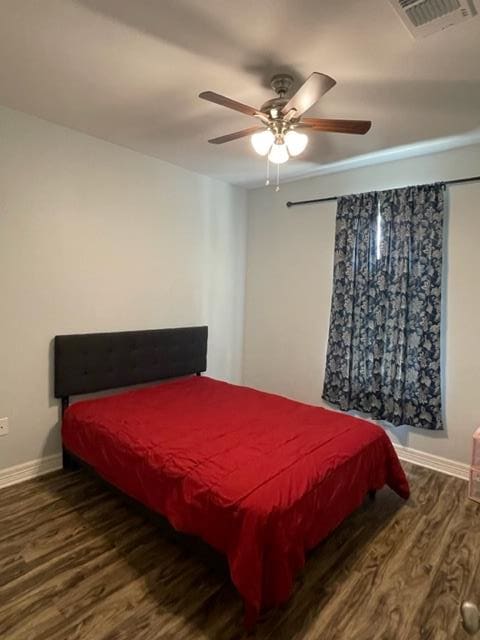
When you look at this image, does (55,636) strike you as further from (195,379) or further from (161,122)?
(161,122)

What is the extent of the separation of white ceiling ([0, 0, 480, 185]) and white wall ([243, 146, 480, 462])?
0.58 meters

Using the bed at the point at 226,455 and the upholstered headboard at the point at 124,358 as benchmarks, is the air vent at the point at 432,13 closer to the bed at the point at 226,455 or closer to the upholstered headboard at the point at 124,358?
the bed at the point at 226,455

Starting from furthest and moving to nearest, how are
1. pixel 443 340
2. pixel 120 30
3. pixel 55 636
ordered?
pixel 443 340 < pixel 120 30 < pixel 55 636

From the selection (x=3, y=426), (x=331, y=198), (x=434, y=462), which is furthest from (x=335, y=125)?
(x=3, y=426)

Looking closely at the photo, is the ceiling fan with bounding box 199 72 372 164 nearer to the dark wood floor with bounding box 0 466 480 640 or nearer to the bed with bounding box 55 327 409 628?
the bed with bounding box 55 327 409 628

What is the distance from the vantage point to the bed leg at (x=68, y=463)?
2.93m

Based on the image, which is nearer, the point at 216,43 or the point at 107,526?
the point at 216,43

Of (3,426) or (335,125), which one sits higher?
(335,125)

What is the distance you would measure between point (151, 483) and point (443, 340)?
2519 mm

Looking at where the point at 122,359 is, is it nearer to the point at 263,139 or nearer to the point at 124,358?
the point at 124,358

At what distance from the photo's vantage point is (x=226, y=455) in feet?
6.72

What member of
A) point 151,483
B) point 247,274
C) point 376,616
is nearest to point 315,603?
point 376,616

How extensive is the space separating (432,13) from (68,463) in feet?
11.5

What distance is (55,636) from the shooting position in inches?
62.5
